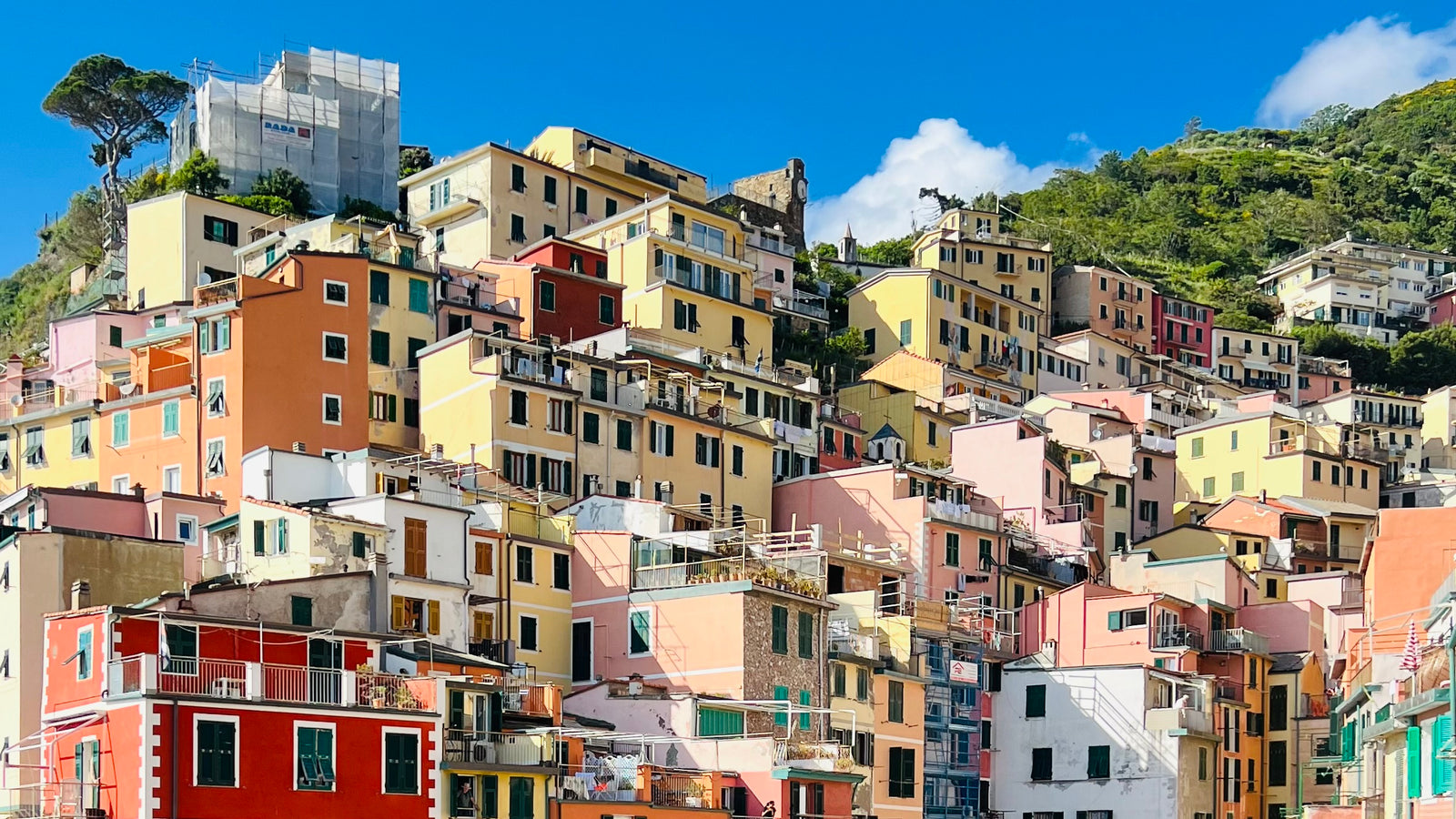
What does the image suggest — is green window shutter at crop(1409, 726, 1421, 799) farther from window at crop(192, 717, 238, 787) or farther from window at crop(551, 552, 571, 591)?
window at crop(551, 552, 571, 591)

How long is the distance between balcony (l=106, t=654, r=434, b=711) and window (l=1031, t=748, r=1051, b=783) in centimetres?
2679

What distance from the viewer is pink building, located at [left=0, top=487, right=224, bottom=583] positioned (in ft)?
185

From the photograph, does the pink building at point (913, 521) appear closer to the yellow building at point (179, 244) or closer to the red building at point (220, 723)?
the yellow building at point (179, 244)

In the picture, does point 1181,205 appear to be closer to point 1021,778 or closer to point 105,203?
point 105,203

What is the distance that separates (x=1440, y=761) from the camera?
3169cm

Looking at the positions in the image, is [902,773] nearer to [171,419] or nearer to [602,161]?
[171,419]

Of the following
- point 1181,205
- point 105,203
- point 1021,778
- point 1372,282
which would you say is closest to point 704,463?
point 1021,778

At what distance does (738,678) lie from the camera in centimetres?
5394

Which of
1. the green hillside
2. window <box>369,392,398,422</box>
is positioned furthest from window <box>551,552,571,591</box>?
the green hillside

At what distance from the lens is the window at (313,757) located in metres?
41.4

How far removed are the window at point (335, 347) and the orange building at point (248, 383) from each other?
3cm

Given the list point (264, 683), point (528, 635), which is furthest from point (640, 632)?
point (264, 683)

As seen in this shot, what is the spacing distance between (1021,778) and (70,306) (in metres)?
46.5

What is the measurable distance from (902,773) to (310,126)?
48.7 metres
